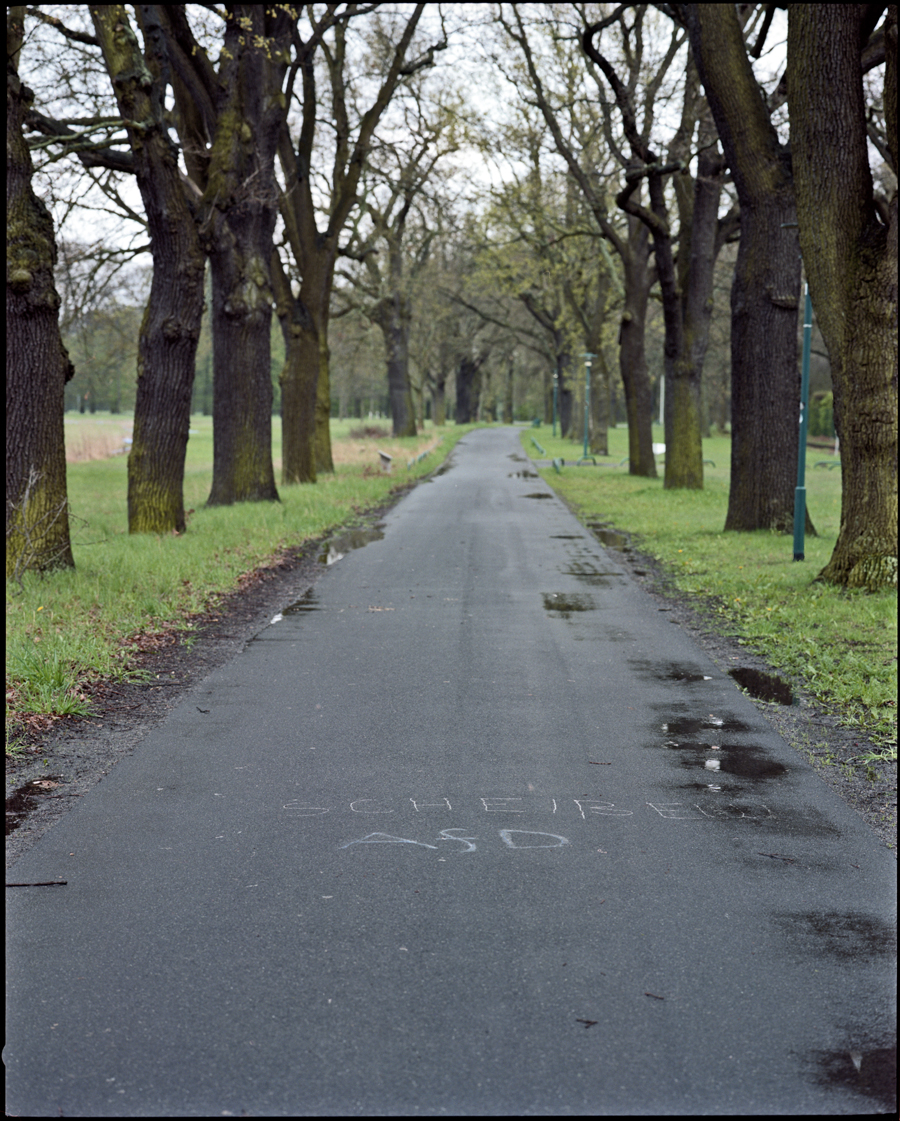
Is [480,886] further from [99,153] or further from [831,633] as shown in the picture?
[99,153]

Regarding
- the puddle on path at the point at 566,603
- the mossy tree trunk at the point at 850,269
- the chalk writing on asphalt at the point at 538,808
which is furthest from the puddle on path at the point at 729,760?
the mossy tree trunk at the point at 850,269

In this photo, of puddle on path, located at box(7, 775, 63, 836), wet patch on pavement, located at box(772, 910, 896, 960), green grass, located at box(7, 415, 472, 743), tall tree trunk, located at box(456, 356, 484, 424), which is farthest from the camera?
tall tree trunk, located at box(456, 356, 484, 424)

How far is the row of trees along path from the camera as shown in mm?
10398

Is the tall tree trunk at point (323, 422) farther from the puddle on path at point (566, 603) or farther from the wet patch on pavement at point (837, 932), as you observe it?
the wet patch on pavement at point (837, 932)

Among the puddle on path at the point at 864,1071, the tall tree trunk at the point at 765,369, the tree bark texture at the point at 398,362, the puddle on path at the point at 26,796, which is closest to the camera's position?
the puddle on path at the point at 864,1071

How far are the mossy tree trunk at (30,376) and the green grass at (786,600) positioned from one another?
635 centimetres

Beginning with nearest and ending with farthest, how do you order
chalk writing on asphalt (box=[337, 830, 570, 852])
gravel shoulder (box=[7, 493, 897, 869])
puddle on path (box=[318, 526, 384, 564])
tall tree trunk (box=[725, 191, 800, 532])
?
chalk writing on asphalt (box=[337, 830, 570, 852]) < gravel shoulder (box=[7, 493, 897, 869]) < puddle on path (box=[318, 526, 384, 564]) < tall tree trunk (box=[725, 191, 800, 532])

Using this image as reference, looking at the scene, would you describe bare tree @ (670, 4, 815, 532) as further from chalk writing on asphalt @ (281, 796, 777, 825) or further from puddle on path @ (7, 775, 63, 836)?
puddle on path @ (7, 775, 63, 836)

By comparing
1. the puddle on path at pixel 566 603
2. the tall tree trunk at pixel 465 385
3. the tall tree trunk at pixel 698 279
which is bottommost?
the puddle on path at pixel 566 603

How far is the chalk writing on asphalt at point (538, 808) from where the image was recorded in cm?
488

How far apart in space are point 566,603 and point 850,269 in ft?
13.6

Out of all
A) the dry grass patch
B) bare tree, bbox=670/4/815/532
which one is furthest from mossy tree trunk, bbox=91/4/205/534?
the dry grass patch

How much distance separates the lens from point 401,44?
852 inches

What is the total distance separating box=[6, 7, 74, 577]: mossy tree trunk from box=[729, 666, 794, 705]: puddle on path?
21.2ft
